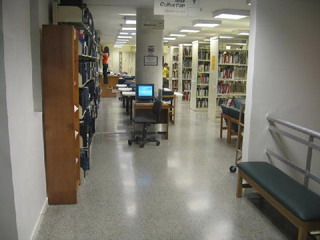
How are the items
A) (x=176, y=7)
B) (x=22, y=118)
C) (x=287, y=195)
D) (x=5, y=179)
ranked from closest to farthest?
1. (x=5, y=179)
2. (x=22, y=118)
3. (x=287, y=195)
4. (x=176, y=7)

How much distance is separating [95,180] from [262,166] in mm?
2280

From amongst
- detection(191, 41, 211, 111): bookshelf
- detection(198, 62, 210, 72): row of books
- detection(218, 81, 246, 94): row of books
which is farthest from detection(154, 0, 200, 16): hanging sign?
detection(198, 62, 210, 72): row of books

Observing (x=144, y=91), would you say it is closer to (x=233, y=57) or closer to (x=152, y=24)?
(x=152, y=24)

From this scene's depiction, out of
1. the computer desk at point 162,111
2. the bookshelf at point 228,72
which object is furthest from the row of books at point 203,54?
the computer desk at point 162,111

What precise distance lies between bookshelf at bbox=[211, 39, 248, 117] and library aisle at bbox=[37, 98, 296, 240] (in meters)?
3.52

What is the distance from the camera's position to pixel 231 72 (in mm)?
9469

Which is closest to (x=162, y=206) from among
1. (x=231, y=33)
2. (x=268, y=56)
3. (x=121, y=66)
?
(x=268, y=56)

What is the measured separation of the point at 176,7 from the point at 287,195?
3180 millimetres

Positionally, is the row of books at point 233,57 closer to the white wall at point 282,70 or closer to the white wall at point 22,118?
the white wall at point 282,70

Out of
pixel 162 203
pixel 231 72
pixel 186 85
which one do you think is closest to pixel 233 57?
pixel 231 72

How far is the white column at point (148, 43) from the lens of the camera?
7.00 m

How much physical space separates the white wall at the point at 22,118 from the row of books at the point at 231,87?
23.1 feet

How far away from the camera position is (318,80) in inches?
162

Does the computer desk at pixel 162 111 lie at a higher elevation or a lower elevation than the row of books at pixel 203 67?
lower
